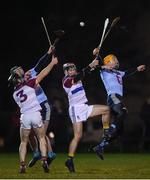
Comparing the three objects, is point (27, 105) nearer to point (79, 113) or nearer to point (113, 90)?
point (79, 113)

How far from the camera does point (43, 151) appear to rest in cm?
1816

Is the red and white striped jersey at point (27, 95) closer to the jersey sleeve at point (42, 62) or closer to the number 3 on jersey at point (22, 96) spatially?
the number 3 on jersey at point (22, 96)

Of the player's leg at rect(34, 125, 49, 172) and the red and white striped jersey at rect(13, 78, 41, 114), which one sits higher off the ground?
the red and white striped jersey at rect(13, 78, 41, 114)

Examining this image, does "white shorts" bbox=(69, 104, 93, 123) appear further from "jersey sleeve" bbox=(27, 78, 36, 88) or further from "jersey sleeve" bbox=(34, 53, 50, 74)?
"jersey sleeve" bbox=(34, 53, 50, 74)

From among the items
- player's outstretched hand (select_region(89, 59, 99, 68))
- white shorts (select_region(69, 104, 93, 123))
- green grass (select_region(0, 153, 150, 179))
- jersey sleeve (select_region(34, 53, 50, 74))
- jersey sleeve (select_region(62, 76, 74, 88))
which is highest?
jersey sleeve (select_region(34, 53, 50, 74))

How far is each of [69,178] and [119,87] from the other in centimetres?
394

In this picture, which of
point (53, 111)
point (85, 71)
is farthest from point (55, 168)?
point (53, 111)

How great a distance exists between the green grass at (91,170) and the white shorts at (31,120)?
3.10 ft

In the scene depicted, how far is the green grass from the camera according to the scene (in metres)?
16.8

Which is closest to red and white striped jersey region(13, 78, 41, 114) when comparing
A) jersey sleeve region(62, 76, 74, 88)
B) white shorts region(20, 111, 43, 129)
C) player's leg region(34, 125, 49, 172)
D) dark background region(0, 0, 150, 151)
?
white shorts region(20, 111, 43, 129)

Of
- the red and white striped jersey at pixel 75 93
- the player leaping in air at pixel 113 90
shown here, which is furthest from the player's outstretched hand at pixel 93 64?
the player leaping in air at pixel 113 90

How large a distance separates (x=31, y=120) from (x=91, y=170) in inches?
69.0

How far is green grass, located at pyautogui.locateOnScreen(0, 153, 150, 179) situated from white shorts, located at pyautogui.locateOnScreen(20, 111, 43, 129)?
0.95m

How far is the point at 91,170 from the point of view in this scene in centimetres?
1883
